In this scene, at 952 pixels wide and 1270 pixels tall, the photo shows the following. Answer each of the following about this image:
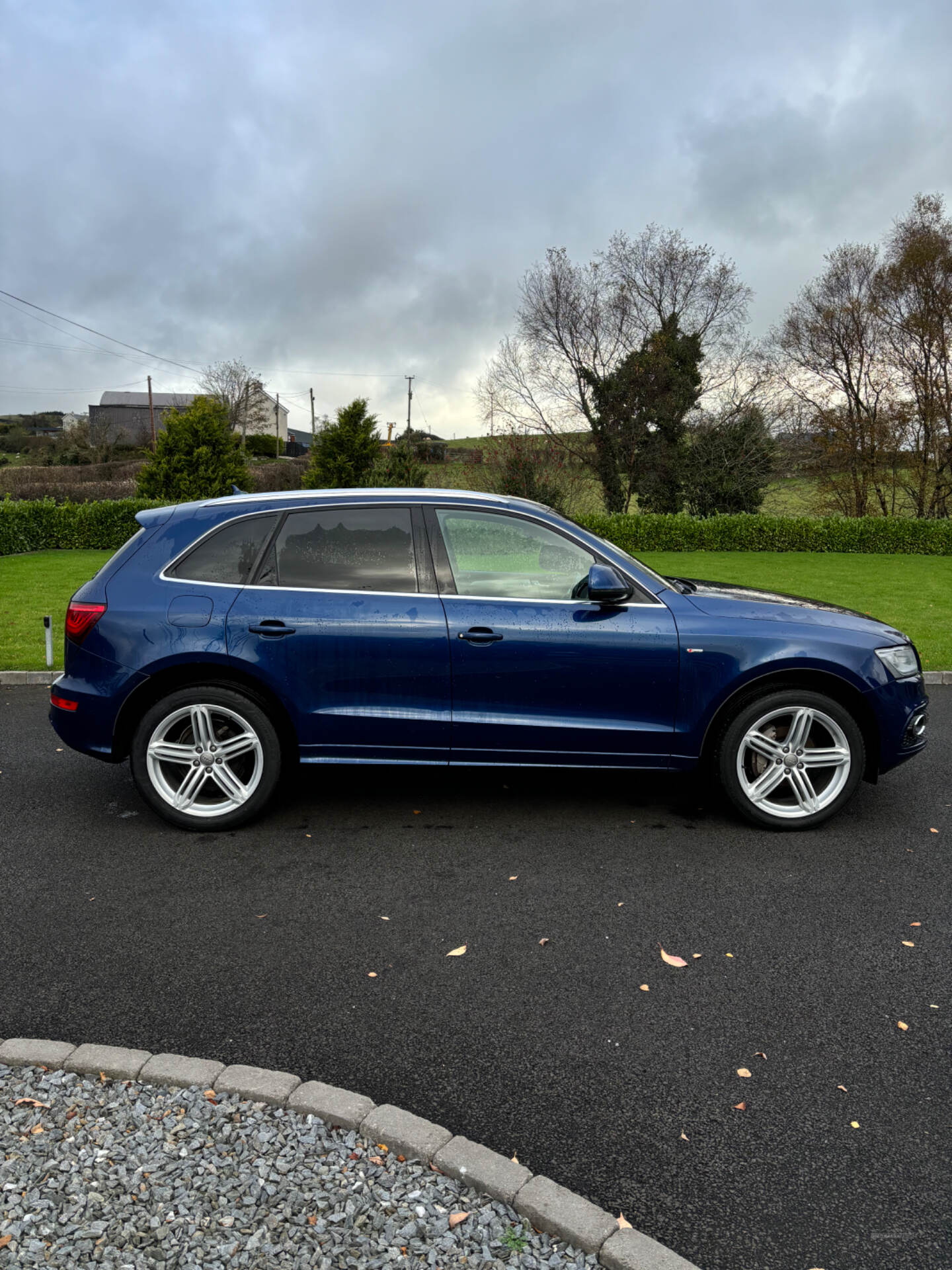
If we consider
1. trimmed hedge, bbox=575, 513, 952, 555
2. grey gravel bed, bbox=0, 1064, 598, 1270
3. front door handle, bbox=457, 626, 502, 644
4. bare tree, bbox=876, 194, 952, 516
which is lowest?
grey gravel bed, bbox=0, 1064, 598, 1270

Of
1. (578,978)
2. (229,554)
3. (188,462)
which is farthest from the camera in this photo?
→ (188,462)

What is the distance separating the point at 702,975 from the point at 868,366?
34.7 metres

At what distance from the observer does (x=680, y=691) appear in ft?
16.1

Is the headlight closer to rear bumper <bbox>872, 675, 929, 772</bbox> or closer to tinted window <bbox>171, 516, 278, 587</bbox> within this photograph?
rear bumper <bbox>872, 675, 929, 772</bbox>

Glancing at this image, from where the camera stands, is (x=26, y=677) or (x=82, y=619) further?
(x=26, y=677)

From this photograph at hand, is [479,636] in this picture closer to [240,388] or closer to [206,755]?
[206,755]

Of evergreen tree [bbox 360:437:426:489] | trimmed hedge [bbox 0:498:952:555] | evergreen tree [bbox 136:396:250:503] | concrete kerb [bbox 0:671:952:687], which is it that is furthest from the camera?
evergreen tree [bbox 360:437:426:489]

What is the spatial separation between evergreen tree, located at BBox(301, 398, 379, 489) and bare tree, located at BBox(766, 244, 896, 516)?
1681cm

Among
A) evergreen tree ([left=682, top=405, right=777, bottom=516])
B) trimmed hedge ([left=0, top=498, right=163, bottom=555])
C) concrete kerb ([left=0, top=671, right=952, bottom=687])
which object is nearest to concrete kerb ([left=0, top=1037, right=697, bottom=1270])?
concrete kerb ([left=0, top=671, right=952, bottom=687])

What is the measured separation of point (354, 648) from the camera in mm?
4852

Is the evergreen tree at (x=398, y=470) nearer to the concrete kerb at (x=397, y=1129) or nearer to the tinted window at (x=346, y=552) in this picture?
the tinted window at (x=346, y=552)

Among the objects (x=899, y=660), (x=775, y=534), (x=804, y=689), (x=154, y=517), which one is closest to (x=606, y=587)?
(x=804, y=689)

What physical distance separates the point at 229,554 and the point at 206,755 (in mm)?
1123

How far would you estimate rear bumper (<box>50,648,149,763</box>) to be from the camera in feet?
16.0
